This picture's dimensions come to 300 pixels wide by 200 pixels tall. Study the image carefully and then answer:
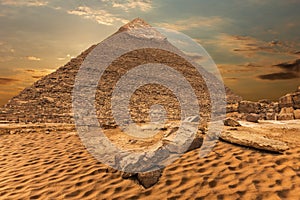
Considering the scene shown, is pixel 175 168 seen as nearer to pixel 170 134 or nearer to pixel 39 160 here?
pixel 170 134

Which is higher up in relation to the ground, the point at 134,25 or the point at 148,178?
the point at 134,25

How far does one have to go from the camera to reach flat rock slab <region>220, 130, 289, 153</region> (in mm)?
5133

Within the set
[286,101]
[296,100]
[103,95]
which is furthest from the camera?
[103,95]

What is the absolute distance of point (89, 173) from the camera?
504 centimetres

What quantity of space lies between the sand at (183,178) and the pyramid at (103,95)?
2328 centimetres

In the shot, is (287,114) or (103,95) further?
(103,95)

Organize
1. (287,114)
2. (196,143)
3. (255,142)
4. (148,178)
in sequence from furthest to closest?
(287,114), (196,143), (255,142), (148,178)

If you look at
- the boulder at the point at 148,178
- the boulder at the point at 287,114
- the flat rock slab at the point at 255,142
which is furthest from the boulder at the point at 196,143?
the boulder at the point at 287,114

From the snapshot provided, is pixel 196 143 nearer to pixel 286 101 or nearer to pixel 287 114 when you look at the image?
pixel 287 114

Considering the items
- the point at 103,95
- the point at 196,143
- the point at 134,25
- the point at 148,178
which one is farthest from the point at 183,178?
the point at 134,25

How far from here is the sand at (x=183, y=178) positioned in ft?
12.9

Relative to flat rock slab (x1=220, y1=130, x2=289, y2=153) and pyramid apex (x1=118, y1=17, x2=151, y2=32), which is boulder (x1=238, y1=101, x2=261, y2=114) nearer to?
flat rock slab (x1=220, y1=130, x2=289, y2=153)

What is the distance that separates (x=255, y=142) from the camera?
17.6 ft

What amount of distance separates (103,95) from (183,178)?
5017 centimetres
